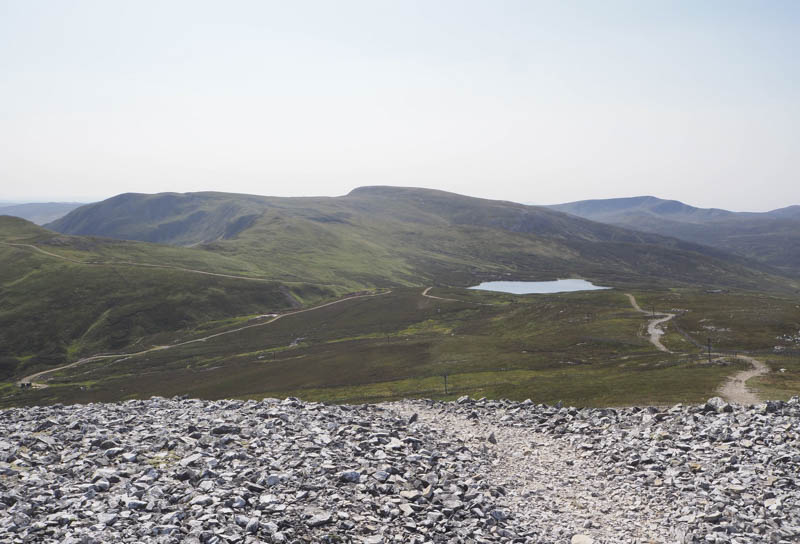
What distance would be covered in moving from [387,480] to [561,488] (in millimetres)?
13001

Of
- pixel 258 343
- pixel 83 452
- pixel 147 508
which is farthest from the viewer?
pixel 258 343

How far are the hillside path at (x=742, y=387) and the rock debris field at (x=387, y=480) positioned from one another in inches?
731

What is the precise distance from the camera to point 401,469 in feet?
94.5

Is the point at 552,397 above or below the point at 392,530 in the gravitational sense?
below

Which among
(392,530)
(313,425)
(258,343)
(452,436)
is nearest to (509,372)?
(452,436)

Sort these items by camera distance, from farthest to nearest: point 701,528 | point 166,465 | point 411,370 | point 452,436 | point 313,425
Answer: point 411,370
point 452,436
point 313,425
point 166,465
point 701,528

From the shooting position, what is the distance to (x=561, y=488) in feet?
105

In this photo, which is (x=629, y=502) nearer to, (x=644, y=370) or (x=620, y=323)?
(x=644, y=370)

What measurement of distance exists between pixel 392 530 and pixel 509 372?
267ft

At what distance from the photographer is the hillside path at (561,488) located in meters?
26.1

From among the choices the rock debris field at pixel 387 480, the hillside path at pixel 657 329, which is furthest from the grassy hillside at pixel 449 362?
the rock debris field at pixel 387 480

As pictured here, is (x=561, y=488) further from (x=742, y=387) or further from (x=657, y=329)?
(x=657, y=329)

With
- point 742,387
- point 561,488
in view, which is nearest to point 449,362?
point 742,387

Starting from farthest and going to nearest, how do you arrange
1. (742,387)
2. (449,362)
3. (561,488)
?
1. (449,362)
2. (742,387)
3. (561,488)
